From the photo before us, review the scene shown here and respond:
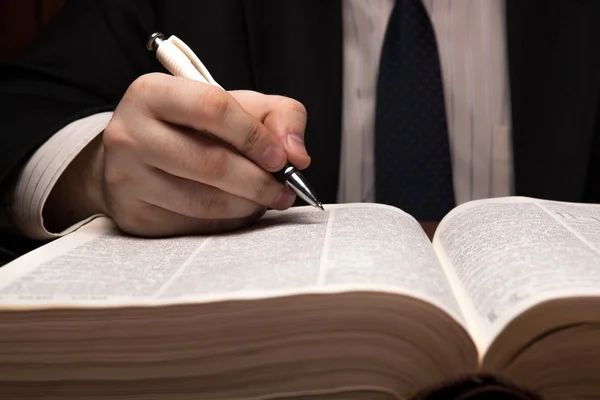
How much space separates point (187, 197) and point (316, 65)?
1.67 feet

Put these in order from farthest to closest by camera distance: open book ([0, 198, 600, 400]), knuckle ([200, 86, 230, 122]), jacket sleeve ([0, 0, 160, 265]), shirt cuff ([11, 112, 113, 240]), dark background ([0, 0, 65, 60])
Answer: dark background ([0, 0, 65, 60])
jacket sleeve ([0, 0, 160, 265])
shirt cuff ([11, 112, 113, 240])
knuckle ([200, 86, 230, 122])
open book ([0, 198, 600, 400])

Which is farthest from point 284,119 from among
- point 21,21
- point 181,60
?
point 21,21

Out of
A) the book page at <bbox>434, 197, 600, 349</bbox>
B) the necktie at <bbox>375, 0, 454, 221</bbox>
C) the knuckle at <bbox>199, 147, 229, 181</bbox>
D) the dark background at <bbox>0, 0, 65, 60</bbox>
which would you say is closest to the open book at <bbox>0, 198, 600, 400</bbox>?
the book page at <bbox>434, 197, 600, 349</bbox>

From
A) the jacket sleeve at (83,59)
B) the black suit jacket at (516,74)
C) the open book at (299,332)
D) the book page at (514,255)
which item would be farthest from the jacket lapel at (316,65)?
the open book at (299,332)

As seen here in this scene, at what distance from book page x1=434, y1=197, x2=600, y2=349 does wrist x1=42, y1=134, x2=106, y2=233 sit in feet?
1.23

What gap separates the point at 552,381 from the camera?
421 millimetres

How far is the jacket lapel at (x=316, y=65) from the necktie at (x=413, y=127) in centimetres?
7

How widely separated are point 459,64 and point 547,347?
741mm

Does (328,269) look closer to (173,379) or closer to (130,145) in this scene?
(173,379)

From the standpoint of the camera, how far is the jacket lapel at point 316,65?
1054 mm

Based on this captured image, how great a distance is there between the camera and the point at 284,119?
646 millimetres

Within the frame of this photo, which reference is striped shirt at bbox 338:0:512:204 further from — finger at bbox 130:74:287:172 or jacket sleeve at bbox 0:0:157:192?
finger at bbox 130:74:287:172

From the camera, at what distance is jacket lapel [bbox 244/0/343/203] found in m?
1.05

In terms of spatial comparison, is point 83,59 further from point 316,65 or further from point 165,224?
point 165,224
